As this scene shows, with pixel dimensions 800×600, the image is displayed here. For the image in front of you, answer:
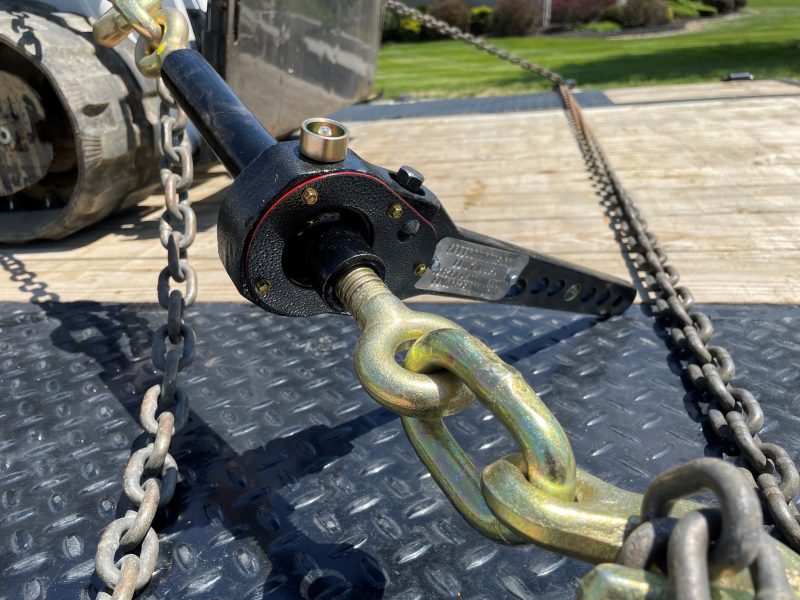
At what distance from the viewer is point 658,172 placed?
2893 millimetres

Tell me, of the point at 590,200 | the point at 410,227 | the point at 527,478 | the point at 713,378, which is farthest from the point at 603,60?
the point at 527,478

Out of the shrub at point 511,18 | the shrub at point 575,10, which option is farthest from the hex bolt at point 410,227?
the shrub at point 575,10

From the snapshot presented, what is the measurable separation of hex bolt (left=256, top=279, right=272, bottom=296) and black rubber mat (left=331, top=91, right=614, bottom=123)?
3.88 meters

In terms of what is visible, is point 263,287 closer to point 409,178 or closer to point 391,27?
point 409,178

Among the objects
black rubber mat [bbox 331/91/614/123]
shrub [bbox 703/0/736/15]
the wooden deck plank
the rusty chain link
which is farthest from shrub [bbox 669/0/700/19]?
the rusty chain link

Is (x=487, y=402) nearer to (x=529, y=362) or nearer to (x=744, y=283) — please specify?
(x=529, y=362)

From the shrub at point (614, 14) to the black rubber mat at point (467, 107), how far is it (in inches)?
744

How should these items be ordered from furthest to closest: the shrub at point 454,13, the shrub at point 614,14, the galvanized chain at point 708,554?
the shrub at point 614,14 → the shrub at point 454,13 → the galvanized chain at point 708,554

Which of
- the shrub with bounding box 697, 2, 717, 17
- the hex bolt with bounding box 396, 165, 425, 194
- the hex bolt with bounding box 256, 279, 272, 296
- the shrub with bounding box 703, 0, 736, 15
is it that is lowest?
the hex bolt with bounding box 256, 279, 272, 296

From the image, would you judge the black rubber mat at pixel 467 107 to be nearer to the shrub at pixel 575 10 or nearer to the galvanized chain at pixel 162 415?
the galvanized chain at pixel 162 415

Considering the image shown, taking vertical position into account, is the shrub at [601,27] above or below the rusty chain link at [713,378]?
above

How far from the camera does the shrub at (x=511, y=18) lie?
67.2ft

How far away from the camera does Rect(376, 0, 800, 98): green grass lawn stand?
33.8 feet

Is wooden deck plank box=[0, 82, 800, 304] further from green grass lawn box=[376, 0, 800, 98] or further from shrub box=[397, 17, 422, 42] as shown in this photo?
shrub box=[397, 17, 422, 42]
